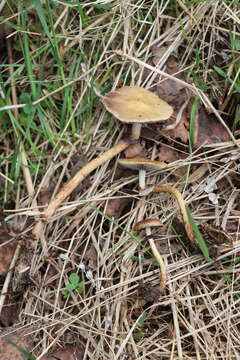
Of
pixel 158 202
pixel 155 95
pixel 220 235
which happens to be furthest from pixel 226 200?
pixel 155 95

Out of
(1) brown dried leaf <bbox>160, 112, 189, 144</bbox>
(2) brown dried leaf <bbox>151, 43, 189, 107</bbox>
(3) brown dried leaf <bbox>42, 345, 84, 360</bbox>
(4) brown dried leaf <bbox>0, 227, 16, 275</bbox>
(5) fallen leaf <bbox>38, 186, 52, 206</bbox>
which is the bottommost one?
(3) brown dried leaf <bbox>42, 345, 84, 360</bbox>

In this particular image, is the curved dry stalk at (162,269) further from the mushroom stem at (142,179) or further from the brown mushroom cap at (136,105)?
the brown mushroom cap at (136,105)

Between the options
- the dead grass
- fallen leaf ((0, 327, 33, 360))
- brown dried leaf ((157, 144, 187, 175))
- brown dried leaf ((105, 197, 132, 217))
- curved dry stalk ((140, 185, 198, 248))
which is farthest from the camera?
brown dried leaf ((157, 144, 187, 175))

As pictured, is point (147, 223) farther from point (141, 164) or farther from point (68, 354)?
point (68, 354)

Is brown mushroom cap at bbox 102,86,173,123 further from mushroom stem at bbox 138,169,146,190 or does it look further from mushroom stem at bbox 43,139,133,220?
mushroom stem at bbox 138,169,146,190

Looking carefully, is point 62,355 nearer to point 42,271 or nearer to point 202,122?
point 42,271

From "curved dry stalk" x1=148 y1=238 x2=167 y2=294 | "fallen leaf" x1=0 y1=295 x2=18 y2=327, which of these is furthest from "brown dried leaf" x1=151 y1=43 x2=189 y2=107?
"fallen leaf" x1=0 y1=295 x2=18 y2=327

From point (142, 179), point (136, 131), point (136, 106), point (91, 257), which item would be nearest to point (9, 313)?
point (91, 257)
